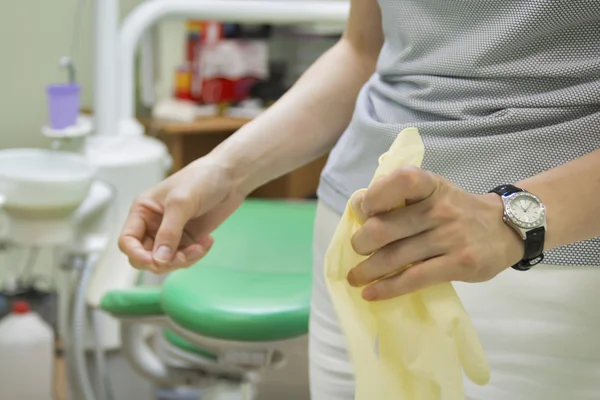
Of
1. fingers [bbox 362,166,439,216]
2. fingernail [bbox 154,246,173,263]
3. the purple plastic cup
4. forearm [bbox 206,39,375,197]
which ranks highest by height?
fingers [bbox 362,166,439,216]

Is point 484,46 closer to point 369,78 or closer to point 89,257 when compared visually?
point 369,78

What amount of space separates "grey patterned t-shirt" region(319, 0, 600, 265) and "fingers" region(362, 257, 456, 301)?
0.69 ft

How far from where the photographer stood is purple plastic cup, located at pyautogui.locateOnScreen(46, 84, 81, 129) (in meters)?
1.83

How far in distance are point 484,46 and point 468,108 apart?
0.06m

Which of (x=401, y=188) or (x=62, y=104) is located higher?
(x=401, y=188)

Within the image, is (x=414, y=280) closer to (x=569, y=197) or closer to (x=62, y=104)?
(x=569, y=197)

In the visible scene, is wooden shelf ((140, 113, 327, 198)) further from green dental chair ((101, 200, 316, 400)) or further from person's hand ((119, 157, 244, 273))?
person's hand ((119, 157, 244, 273))

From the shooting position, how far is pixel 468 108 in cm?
79

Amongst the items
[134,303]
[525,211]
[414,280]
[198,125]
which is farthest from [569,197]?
[198,125]


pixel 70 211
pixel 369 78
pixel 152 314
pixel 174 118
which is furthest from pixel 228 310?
pixel 174 118

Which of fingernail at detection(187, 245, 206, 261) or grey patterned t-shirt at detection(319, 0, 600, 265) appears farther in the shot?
fingernail at detection(187, 245, 206, 261)

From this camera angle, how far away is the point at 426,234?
59 cm

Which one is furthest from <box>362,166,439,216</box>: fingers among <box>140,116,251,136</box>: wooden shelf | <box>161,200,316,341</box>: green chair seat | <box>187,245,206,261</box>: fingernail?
<box>140,116,251,136</box>: wooden shelf

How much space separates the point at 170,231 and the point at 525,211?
400 millimetres
